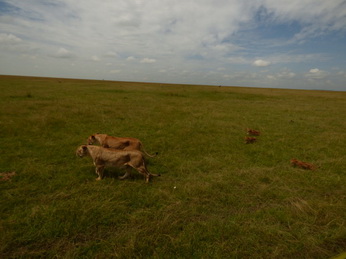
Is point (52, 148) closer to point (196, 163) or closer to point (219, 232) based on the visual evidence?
point (196, 163)

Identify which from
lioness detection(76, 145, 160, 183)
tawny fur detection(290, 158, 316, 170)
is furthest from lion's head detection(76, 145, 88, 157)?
tawny fur detection(290, 158, 316, 170)

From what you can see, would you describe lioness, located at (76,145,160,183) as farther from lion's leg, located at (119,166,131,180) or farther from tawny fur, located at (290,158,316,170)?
tawny fur, located at (290,158,316,170)

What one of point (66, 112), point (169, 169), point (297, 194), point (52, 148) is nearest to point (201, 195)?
point (169, 169)

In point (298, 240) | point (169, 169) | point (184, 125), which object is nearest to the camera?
point (298, 240)

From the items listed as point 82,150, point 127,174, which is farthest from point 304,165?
point 82,150

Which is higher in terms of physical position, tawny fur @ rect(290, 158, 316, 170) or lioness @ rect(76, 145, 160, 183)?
lioness @ rect(76, 145, 160, 183)

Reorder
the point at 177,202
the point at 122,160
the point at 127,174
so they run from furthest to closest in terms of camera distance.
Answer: the point at 127,174, the point at 122,160, the point at 177,202

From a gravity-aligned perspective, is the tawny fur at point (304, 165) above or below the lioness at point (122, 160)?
below

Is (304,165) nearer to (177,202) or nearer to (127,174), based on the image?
(177,202)

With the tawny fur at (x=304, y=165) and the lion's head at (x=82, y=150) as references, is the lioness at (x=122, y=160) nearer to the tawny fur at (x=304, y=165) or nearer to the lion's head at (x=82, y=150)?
the lion's head at (x=82, y=150)

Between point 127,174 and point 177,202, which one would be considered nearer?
point 177,202

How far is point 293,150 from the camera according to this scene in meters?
10.1

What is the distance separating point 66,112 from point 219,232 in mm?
14338

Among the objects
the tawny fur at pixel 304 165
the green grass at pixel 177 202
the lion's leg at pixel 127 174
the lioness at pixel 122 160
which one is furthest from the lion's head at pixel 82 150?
the tawny fur at pixel 304 165
